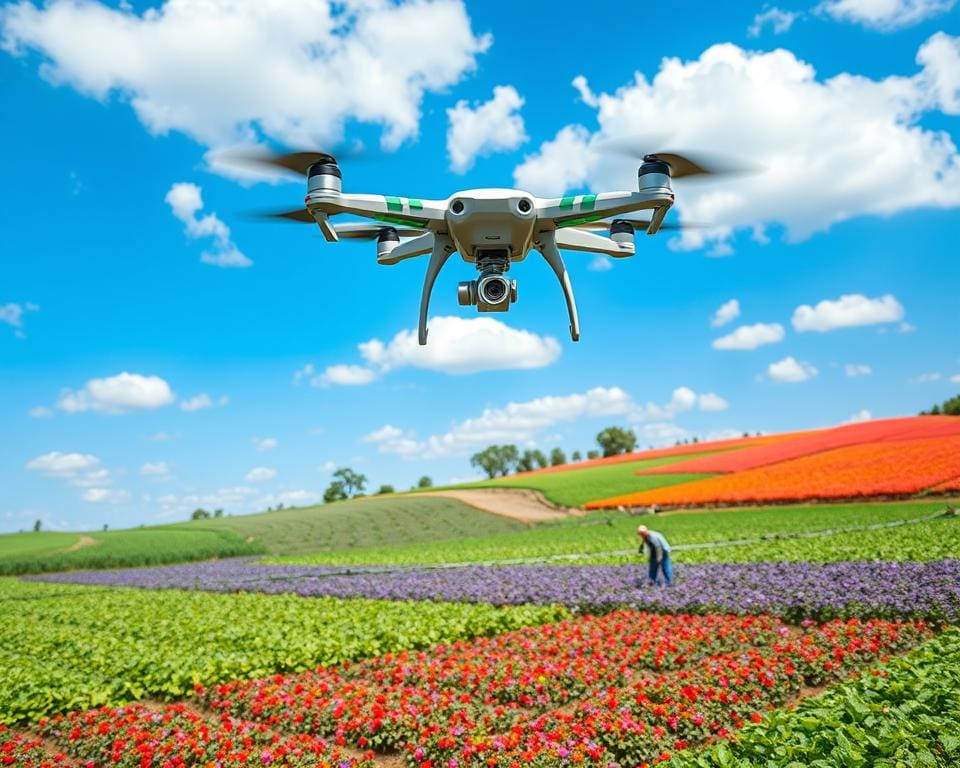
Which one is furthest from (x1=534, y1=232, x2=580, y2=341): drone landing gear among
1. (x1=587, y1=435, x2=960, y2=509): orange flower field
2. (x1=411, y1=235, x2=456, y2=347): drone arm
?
(x1=587, y1=435, x2=960, y2=509): orange flower field

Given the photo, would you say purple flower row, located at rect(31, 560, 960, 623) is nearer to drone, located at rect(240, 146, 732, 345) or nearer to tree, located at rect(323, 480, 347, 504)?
drone, located at rect(240, 146, 732, 345)

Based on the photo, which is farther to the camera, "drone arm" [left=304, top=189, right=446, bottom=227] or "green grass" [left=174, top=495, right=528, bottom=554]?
"green grass" [left=174, top=495, right=528, bottom=554]

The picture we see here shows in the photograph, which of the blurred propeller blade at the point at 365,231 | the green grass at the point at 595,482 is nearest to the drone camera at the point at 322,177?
the blurred propeller blade at the point at 365,231

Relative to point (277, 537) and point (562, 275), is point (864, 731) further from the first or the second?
point (277, 537)

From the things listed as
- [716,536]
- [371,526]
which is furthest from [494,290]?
[371,526]

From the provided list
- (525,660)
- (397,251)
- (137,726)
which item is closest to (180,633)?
(137,726)

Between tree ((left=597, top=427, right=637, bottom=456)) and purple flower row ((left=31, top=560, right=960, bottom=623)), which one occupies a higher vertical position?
tree ((left=597, top=427, right=637, bottom=456))
